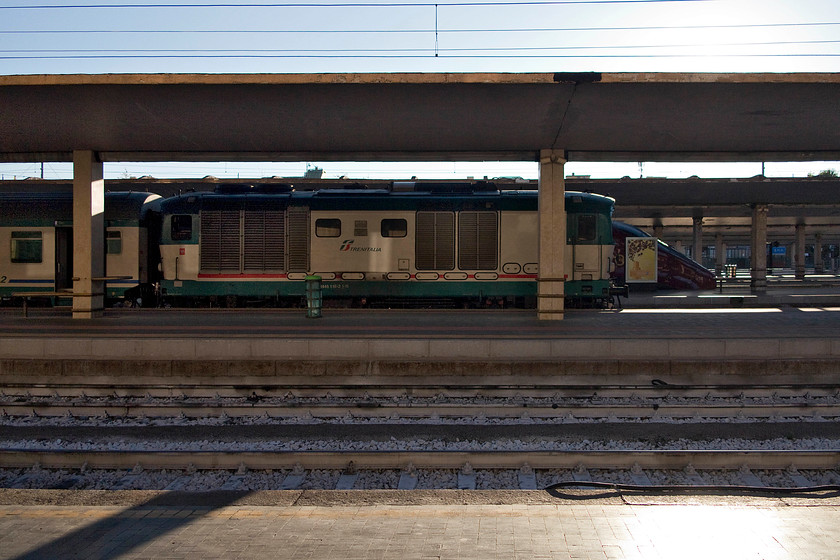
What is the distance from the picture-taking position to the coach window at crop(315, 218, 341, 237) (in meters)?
18.3

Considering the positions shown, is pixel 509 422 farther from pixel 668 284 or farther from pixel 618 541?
pixel 668 284

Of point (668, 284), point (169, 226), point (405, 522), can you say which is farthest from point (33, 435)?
point (668, 284)

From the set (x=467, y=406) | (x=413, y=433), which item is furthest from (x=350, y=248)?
(x=413, y=433)

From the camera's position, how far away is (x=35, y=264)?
1862 cm

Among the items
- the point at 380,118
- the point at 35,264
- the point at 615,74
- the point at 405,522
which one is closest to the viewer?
the point at 405,522

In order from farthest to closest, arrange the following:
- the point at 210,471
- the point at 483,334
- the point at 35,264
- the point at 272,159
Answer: the point at 35,264
the point at 272,159
the point at 483,334
the point at 210,471

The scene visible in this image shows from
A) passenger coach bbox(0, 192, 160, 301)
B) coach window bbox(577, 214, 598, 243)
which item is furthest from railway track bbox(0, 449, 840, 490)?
passenger coach bbox(0, 192, 160, 301)

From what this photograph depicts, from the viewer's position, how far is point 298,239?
727 inches

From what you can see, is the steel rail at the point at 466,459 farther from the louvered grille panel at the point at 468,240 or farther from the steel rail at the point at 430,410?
the louvered grille panel at the point at 468,240

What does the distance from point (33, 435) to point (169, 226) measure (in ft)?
36.1

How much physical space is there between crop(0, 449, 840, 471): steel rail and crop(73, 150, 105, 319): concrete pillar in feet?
32.4

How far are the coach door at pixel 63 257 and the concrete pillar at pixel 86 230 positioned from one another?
10.2 ft

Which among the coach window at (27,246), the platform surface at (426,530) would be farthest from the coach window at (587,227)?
the coach window at (27,246)

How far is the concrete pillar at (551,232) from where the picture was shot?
1534 centimetres
